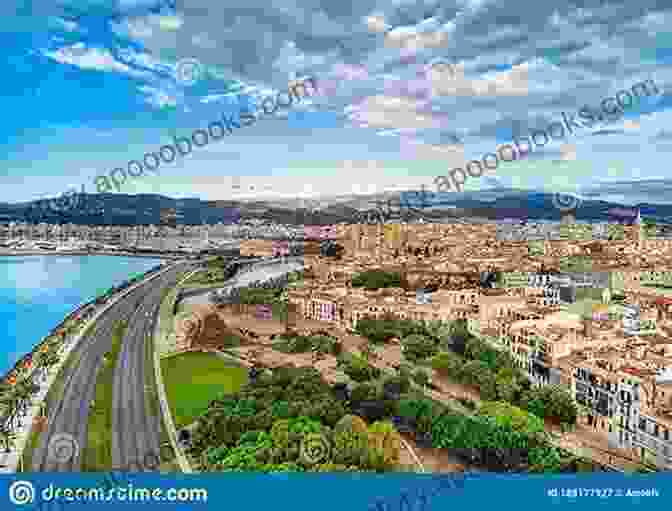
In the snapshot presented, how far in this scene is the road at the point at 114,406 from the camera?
10.5 feet

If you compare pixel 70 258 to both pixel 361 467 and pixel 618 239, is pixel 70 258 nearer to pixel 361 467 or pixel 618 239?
pixel 618 239

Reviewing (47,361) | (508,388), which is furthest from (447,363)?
(47,361)

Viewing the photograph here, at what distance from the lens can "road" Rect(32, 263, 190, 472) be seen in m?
3.21

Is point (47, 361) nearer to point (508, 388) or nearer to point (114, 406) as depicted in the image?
point (114, 406)

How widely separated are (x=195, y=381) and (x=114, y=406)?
0.54m

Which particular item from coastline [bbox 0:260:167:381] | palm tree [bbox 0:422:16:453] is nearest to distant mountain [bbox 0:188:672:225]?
coastline [bbox 0:260:167:381]

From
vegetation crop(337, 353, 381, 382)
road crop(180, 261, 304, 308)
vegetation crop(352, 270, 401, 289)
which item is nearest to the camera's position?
vegetation crop(337, 353, 381, 382)

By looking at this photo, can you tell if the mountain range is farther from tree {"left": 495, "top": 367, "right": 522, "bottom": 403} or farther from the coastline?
tree {"left": 495, "top": 367, "right": 522, "bottom": 403}

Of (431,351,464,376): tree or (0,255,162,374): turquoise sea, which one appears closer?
(431,351,464,376): tree

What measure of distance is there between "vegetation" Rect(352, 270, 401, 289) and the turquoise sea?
2.86 meters

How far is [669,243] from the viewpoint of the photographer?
8.29 metres

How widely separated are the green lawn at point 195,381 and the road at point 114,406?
164 mm

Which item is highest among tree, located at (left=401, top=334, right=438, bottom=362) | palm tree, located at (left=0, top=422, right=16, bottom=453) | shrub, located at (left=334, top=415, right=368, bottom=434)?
tree, located at (left=401, top=334, right=438, bottom=362)

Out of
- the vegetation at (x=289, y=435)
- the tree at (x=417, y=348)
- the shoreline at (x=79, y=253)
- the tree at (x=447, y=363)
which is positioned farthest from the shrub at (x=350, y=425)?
the shoreline at (x=79, y=253)
